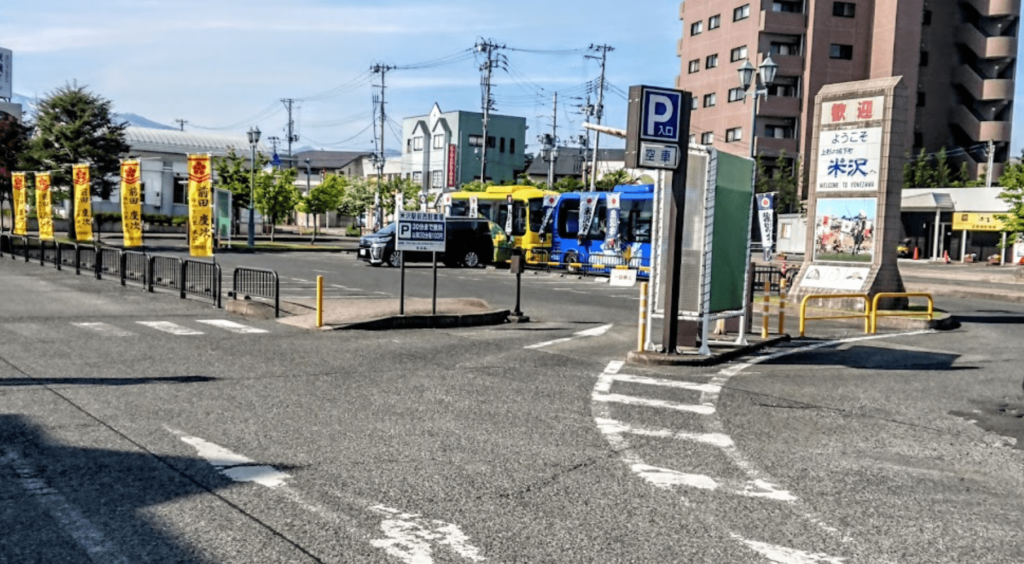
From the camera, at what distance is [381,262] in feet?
121

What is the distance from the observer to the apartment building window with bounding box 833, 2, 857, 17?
68375mm

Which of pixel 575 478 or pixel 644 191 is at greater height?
pixel 644 191

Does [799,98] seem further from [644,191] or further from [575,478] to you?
[575,478]

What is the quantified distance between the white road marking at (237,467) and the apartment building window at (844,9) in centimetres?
6962

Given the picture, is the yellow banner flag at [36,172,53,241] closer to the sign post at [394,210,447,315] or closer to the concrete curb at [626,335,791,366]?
the sign post at [394,210,447,315]

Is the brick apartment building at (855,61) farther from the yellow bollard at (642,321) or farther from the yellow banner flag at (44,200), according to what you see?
the yellow bollard at (642,321)

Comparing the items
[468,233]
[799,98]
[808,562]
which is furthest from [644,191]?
[799,98]

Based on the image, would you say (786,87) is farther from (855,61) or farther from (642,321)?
(642,321)

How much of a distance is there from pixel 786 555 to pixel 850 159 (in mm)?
18969

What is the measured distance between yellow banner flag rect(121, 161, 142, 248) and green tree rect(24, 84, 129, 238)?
19.3m

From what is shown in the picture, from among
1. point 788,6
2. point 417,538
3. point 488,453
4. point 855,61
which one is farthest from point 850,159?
point 855,61

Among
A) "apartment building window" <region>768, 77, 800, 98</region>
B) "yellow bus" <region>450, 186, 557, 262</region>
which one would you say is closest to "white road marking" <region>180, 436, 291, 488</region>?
"yellow bus" <region>450, 186, 557, 262</region>

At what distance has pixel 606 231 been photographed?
3591 cm

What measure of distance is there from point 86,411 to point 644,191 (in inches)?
1089
